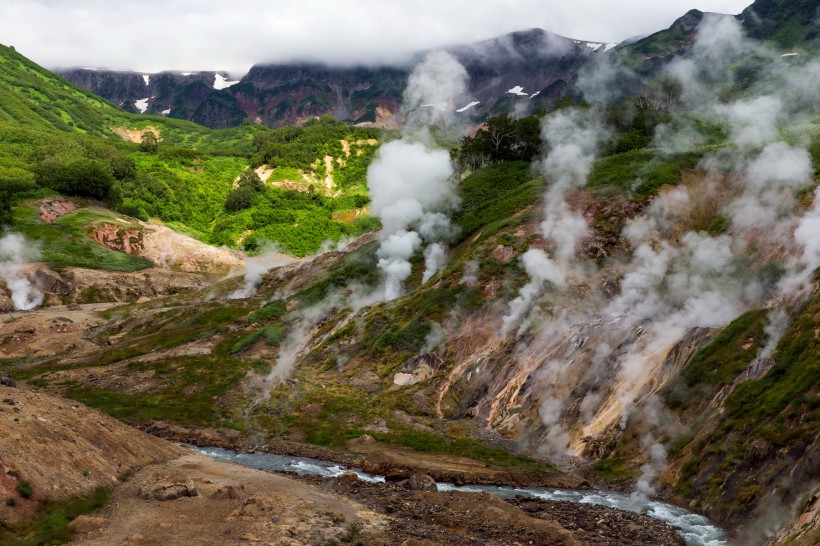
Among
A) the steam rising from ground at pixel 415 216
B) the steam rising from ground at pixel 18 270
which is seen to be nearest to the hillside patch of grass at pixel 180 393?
the steam rising from ground at pixel 415 216

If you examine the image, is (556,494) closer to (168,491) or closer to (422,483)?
(422,483)

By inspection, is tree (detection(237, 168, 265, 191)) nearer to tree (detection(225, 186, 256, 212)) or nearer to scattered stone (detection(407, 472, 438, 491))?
tree (detection(225, 186, 256, 212))

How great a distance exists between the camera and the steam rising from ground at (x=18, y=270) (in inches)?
3927

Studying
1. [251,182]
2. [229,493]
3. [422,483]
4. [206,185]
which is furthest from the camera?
[206,185]

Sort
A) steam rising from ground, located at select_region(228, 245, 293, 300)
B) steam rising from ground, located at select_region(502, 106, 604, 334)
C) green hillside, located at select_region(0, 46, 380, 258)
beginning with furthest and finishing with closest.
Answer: green hillside, located at select_region(0, 46, 380, 258)
steam rising from ground, located at select_region(228, 245, 293, 300)
steam rising from ground, located at select_region(502, 106, 604, 334)

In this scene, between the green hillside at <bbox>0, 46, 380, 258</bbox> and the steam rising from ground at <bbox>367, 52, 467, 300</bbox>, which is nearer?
the steam rising from ground at <bbox>367, 52, 467, 300</bbox>

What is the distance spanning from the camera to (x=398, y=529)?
3188 centimetres

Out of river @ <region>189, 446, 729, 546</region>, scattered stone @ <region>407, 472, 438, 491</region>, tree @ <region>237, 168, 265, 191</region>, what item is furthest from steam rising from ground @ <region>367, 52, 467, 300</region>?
tree @ <region>237, 168, 265, 191</region>

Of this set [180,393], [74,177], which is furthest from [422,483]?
[74,177]

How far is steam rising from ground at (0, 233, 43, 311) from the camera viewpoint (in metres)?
99.8

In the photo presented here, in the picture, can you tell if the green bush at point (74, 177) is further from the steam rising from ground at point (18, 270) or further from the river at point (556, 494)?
the river at point (556, 494)

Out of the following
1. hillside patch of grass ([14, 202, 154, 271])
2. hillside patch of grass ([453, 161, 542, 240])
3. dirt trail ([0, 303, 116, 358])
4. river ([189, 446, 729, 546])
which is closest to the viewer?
river ([189, 446, 729, 546])

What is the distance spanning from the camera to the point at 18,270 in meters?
104

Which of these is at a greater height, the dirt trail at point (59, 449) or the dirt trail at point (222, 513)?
the dirt trail at point (59, 449)
